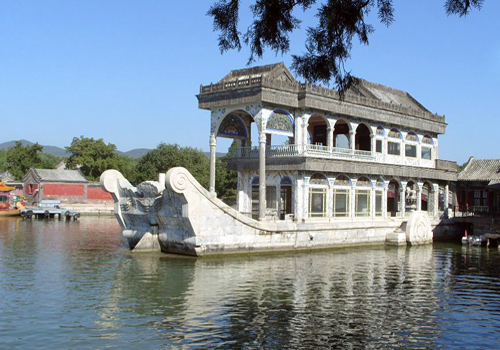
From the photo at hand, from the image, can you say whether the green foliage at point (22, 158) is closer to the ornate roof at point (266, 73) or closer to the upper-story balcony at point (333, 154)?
the upper-story balcony at point (333, 154)

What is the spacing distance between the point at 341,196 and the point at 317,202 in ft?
6.31

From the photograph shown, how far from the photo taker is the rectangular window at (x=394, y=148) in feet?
108

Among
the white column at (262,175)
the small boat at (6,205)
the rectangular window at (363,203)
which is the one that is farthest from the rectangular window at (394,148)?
the small boat at (6,205)

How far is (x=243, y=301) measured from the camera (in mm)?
14859

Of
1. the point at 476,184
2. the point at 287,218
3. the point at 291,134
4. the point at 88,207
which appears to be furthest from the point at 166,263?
the point at 88,207

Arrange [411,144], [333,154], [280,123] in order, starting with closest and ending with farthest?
1. [280,123]
2. [333,154]
3. [411,144]

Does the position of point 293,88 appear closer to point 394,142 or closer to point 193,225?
point 193,225

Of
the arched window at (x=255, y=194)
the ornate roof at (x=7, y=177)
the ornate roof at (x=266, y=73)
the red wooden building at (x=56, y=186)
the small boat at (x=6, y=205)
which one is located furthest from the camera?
the ornate roof at (x=7, y=177)

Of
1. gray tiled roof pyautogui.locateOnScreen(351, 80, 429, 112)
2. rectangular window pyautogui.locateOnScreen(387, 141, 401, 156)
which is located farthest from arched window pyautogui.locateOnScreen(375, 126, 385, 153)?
gray tiled roof pyautogui.locateOnScreen(351, 80, 429, 112)

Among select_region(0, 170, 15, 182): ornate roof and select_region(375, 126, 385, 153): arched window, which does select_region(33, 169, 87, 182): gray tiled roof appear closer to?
select_region(0, 170, 15, 182): ornate roof

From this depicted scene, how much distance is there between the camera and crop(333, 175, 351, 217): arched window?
29031mm

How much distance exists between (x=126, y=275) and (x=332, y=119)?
14.7 m

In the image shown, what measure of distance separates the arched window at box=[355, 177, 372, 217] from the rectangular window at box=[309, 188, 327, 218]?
2.81 meters

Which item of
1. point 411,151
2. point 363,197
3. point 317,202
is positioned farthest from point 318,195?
point 411,151
